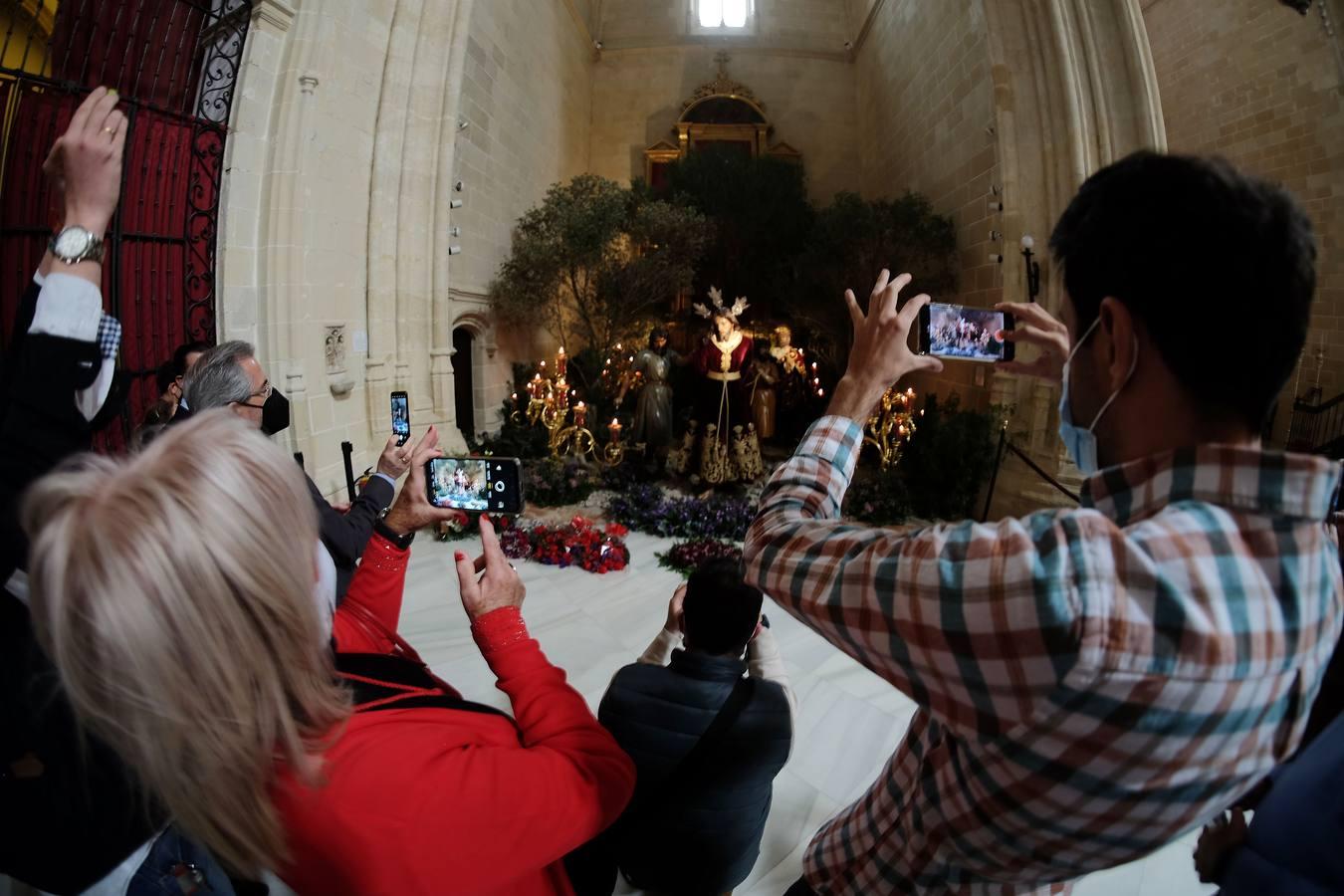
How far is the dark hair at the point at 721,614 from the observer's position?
1.56 meters

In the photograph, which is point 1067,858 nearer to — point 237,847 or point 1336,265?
point 237,847

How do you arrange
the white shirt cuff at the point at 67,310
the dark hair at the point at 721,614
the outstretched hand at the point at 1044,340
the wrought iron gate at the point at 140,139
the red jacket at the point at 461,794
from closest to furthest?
the red jacket at the point at 461,794
the white shirt cuff at the point at 67,310
the outstretched hand at the point at 1044,340
the dark hair at the point at 721,614
the wrought iron gate at the point at 140,139

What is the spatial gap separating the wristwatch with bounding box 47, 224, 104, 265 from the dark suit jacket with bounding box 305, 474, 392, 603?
1.19 m

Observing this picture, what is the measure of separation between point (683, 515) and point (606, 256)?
16.0ft

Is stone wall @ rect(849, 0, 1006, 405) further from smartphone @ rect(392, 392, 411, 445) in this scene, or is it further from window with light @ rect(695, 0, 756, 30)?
smartphone @ rect(392, 392, 411, 445)

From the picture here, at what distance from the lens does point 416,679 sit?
3.73 ft

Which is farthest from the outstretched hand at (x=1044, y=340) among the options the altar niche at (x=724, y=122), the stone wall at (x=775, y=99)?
the stone wall at (x=775, y=99)

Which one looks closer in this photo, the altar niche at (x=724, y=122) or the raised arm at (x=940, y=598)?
the raised arm at (x=940, y=598)

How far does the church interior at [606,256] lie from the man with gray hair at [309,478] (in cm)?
18

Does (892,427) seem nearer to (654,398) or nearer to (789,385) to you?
(789,385)

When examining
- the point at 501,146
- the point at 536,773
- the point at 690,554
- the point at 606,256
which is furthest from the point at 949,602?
the point at 501,146

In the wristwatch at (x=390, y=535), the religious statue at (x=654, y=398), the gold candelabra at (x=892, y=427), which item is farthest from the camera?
the religious statue at (x=654, y=398)

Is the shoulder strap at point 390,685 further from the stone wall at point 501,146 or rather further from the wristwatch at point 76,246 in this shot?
the stone wall at point 501,146

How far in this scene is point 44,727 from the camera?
979 mm
